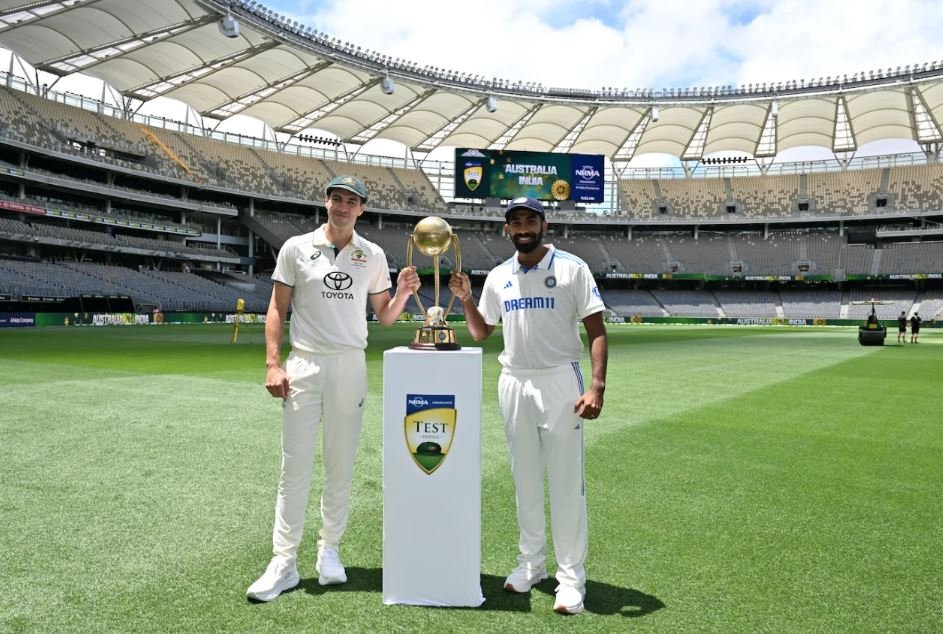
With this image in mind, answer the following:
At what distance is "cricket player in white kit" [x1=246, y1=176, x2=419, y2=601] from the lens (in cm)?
408

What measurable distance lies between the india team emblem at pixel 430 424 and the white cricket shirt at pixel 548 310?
53 centimetres

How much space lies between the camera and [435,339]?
13.0 feet

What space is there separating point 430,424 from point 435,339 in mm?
524

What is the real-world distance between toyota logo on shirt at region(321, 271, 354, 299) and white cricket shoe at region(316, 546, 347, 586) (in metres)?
1.61

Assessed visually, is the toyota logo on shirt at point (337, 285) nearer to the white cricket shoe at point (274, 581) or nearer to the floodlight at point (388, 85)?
the white cricket shoe at point (274, 581)

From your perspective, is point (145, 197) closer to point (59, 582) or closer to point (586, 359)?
point (586, 359)

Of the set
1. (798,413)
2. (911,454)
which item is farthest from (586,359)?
(911,454)

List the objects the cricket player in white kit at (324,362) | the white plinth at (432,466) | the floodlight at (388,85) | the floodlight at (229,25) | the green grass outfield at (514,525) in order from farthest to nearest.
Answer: the floodlight at (388,85) → the floodlight at (229,25) → the cricket player in white kit at (324,362) → the white plinth at (432,466) → the green grass outfield at (514,525)

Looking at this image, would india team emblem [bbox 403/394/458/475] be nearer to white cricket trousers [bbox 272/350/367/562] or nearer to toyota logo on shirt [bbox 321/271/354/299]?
white cricket trousers [bbox 272/350/367/562]

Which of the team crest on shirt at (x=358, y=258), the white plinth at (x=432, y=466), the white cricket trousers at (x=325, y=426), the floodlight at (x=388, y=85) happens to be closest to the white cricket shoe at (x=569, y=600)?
the white plinth at (x=432, y=466)

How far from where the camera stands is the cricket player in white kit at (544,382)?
3.90 m

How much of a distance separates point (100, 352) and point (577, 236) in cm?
6518

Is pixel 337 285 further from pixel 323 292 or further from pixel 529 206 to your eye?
pixel 529 206

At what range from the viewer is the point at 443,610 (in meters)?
3.69
